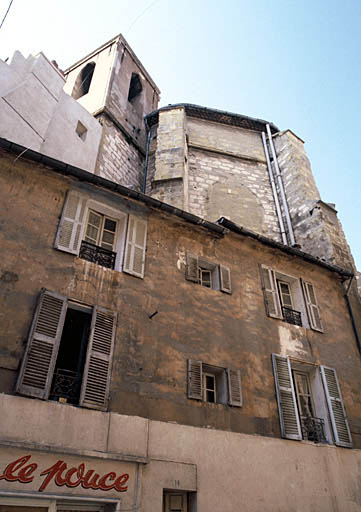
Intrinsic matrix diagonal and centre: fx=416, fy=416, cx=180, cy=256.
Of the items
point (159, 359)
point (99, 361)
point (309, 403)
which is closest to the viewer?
point (99, 361)

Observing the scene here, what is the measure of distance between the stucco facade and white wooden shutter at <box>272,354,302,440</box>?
113 millimetres

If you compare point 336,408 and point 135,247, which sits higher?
point 135,247

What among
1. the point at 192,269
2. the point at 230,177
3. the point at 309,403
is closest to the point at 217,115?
the point at 230,177

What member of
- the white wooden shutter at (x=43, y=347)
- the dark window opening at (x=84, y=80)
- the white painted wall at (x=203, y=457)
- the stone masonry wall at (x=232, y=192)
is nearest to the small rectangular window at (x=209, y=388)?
the white painted wall at (x=203, y=457)

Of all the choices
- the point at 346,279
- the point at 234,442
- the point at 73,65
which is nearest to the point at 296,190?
the point at 346,279

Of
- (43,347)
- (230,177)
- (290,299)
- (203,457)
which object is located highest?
(230,177)

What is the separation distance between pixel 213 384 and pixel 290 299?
125 inches

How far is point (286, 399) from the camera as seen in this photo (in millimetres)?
7500

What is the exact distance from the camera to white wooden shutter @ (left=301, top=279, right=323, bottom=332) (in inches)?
353

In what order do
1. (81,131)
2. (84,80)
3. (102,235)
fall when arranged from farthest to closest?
(84,80), (81,131), (102,235)

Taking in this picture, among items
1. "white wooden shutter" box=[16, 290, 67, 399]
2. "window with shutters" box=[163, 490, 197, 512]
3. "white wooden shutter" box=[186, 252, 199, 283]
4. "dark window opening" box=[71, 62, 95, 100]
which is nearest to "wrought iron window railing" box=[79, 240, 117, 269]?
"white wooden shutter" box=[16, 290, 67, 399]

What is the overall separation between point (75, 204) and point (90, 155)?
18.7 feet

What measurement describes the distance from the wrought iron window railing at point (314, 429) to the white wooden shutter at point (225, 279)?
2798 mm

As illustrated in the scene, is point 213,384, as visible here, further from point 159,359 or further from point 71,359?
point 71,359
